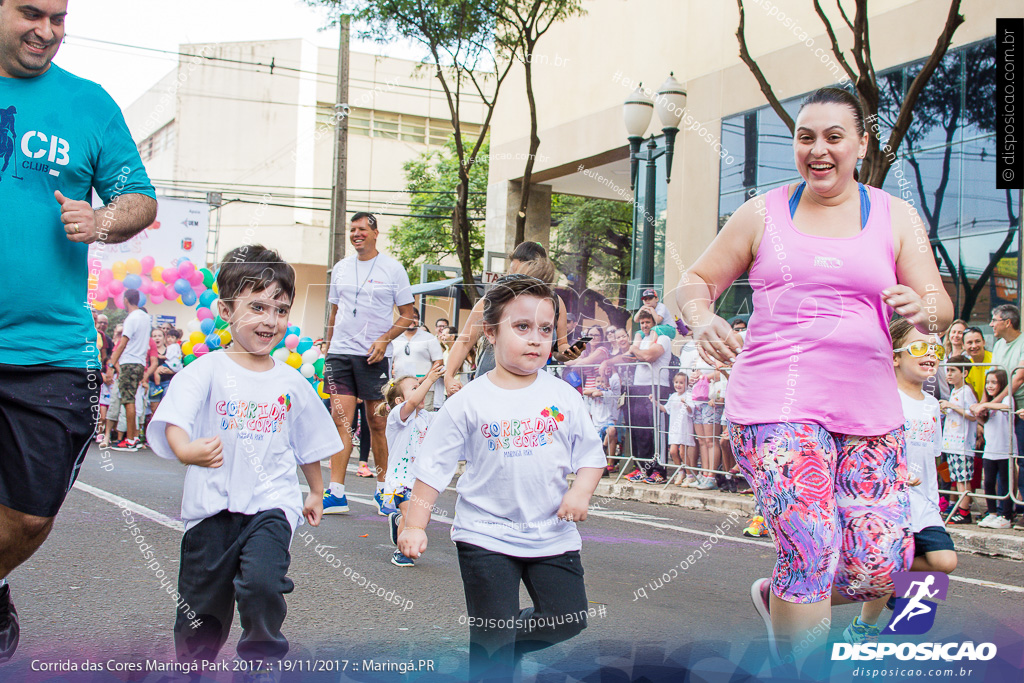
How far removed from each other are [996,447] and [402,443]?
5.07m

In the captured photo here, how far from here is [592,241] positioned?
75.5 ft

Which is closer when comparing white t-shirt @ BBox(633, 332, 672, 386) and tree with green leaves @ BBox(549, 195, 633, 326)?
white t-shirt @ BBox(633, 332, 672, 386)

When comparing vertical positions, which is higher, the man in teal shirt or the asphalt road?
the man in teal shirt

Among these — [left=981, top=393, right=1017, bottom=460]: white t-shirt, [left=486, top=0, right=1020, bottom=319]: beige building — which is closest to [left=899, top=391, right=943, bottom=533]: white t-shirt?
[left=981, top=393, right=1017, bottom=460]: white t-shirt

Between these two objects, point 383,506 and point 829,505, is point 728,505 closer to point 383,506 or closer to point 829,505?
point 383,506

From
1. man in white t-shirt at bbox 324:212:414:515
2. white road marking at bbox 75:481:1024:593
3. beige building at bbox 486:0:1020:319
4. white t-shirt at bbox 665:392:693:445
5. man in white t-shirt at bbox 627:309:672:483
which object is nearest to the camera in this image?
white road marking at bbox 75:481:1024:593

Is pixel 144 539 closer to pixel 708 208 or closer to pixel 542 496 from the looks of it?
pixel 542 496

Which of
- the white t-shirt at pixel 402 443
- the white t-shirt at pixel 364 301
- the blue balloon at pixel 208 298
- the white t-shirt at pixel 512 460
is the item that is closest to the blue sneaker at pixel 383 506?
the white t-shirt at pixel 402 443

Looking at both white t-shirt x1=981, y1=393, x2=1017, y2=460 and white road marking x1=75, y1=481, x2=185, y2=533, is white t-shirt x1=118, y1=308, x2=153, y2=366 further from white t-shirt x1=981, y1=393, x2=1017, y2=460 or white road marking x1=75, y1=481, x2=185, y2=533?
white t-shirt x1=981, y1=393, x2=1017, y2=460

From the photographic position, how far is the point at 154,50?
17.3 metres

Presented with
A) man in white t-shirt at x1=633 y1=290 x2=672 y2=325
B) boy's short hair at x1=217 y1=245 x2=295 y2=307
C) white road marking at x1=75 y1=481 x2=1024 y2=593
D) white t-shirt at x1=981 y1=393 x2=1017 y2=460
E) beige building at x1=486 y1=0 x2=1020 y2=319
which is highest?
beige building at x1=486 y1=0 x2=1020 y2=319

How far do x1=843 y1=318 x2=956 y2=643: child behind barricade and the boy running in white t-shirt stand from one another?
6.40 ft

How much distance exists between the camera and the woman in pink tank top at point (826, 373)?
112 inches

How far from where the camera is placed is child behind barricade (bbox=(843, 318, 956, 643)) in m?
3.43
